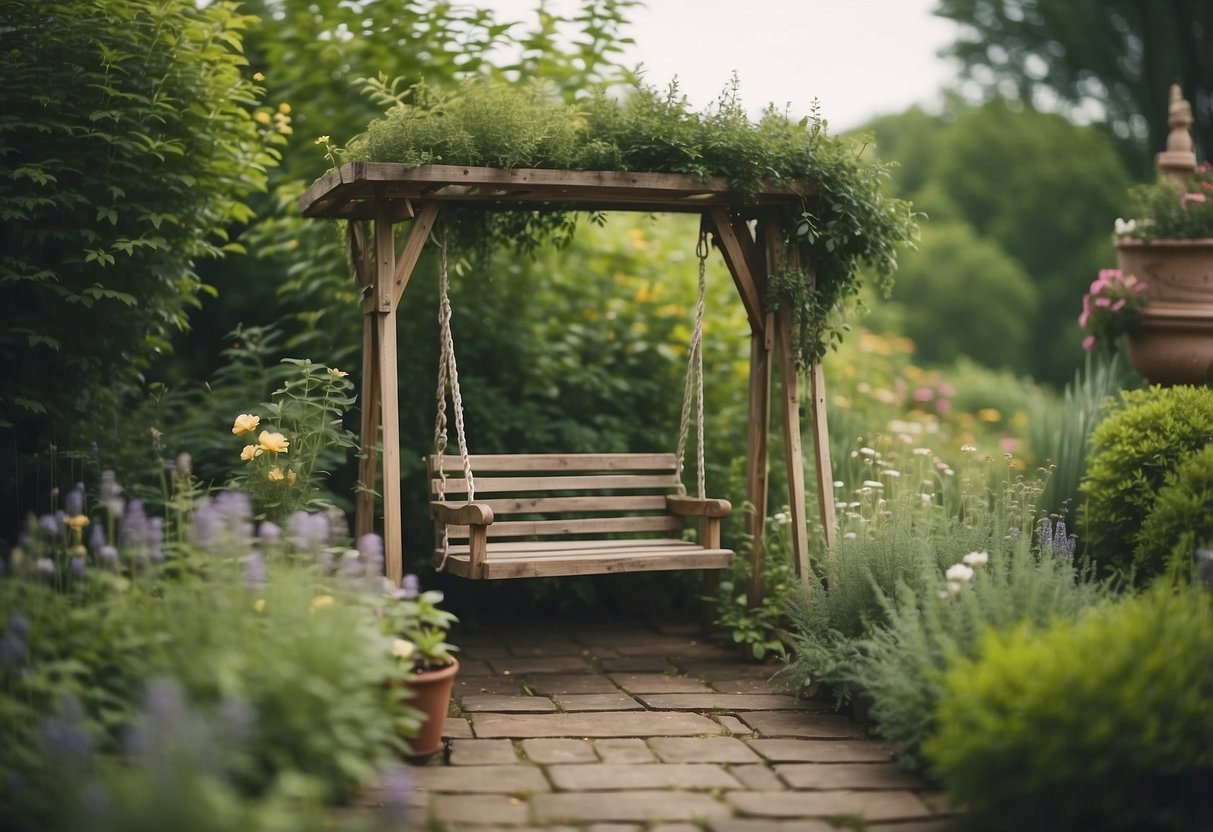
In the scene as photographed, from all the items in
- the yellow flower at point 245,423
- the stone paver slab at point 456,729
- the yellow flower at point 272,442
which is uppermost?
the yellow flower at point 245,423

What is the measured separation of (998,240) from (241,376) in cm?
2349

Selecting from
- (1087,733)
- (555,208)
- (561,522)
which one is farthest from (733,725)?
(555,208)

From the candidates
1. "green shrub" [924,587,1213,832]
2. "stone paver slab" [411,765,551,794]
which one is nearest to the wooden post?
"stone paver slab" [411,765,551,794]

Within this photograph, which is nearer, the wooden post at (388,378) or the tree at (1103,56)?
the wooden post at (388,378)

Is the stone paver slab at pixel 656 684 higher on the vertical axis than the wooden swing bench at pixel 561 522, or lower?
lower

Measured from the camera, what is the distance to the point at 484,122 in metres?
4.62

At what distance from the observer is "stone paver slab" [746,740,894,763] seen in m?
3.90

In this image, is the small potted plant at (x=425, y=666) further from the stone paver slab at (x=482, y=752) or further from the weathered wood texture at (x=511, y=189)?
the weathered wood texture at (x=511, y=189)

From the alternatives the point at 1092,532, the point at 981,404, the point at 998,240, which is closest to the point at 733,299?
the point at 1092,532

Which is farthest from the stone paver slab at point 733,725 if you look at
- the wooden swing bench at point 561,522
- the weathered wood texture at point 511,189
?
the weathered wood texture at point 511,189

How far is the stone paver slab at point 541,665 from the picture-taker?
16.9 ft

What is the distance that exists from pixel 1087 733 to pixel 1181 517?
1.86 m

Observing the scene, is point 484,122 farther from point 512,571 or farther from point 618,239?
point 618,239

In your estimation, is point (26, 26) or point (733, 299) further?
point (733, 299)
